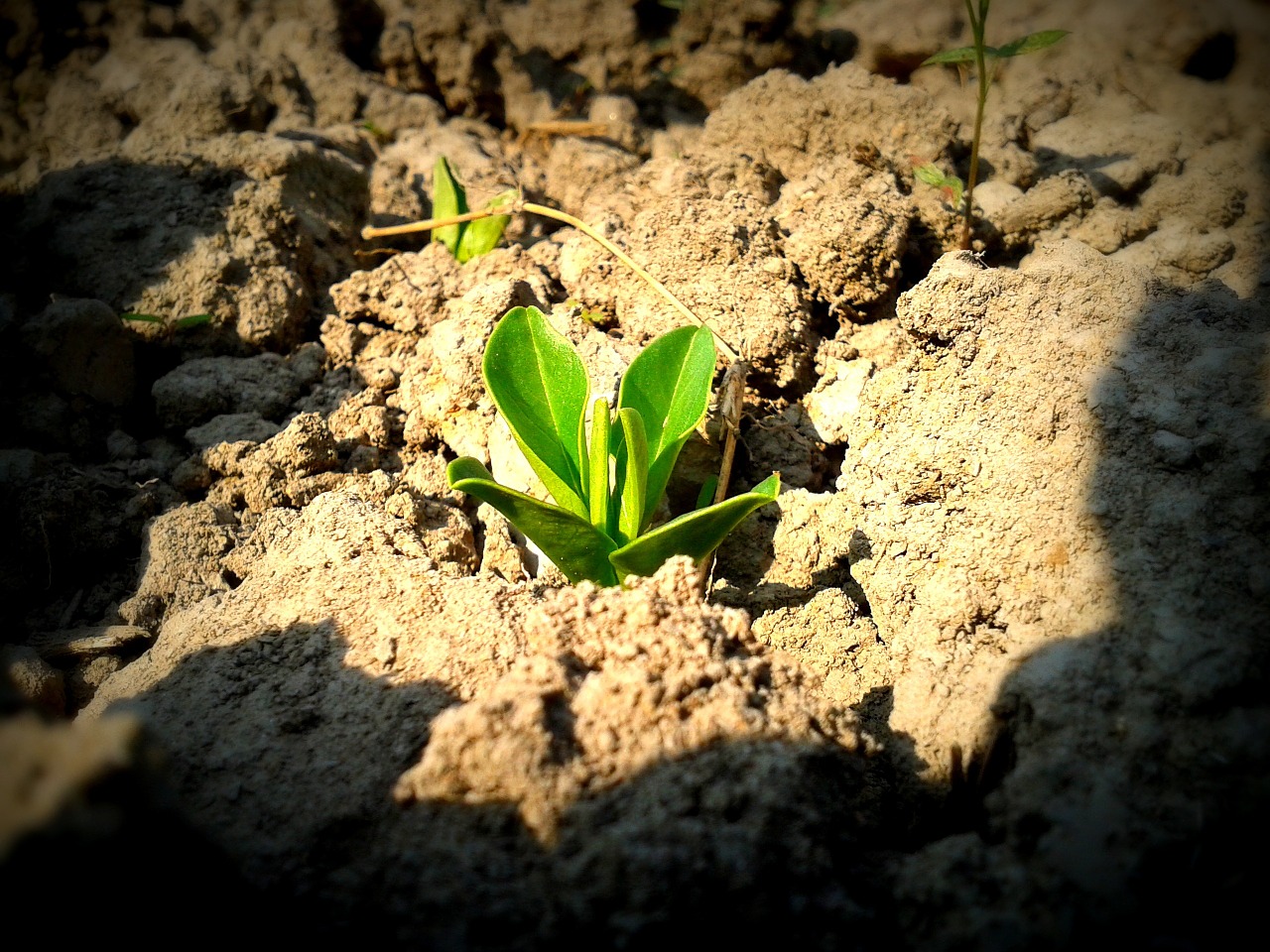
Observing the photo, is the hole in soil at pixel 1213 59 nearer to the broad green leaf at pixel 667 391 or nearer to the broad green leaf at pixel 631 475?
the broad green leaf at pixel 667 391

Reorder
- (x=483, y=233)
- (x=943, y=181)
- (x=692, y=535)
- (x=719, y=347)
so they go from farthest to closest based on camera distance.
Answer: (x=483, y=233)
(x=943, y=181)
(x=719, y=347)
(x=692, y=535)

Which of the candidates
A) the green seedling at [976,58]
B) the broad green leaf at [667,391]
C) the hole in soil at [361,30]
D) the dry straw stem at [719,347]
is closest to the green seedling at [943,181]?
the green seedling at [976,58]

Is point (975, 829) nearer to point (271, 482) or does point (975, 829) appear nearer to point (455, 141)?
point (271, 482)

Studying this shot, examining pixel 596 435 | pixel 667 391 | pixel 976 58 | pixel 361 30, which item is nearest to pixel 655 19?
Answer: pixel 361 30

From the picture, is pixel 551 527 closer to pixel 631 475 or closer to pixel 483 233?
pixel 631 475

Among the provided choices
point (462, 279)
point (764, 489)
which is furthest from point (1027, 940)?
point (462, 279)

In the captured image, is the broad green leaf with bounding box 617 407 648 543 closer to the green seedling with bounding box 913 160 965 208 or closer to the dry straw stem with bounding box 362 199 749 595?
the dry straw stem with bounding box 362 199 749 595
